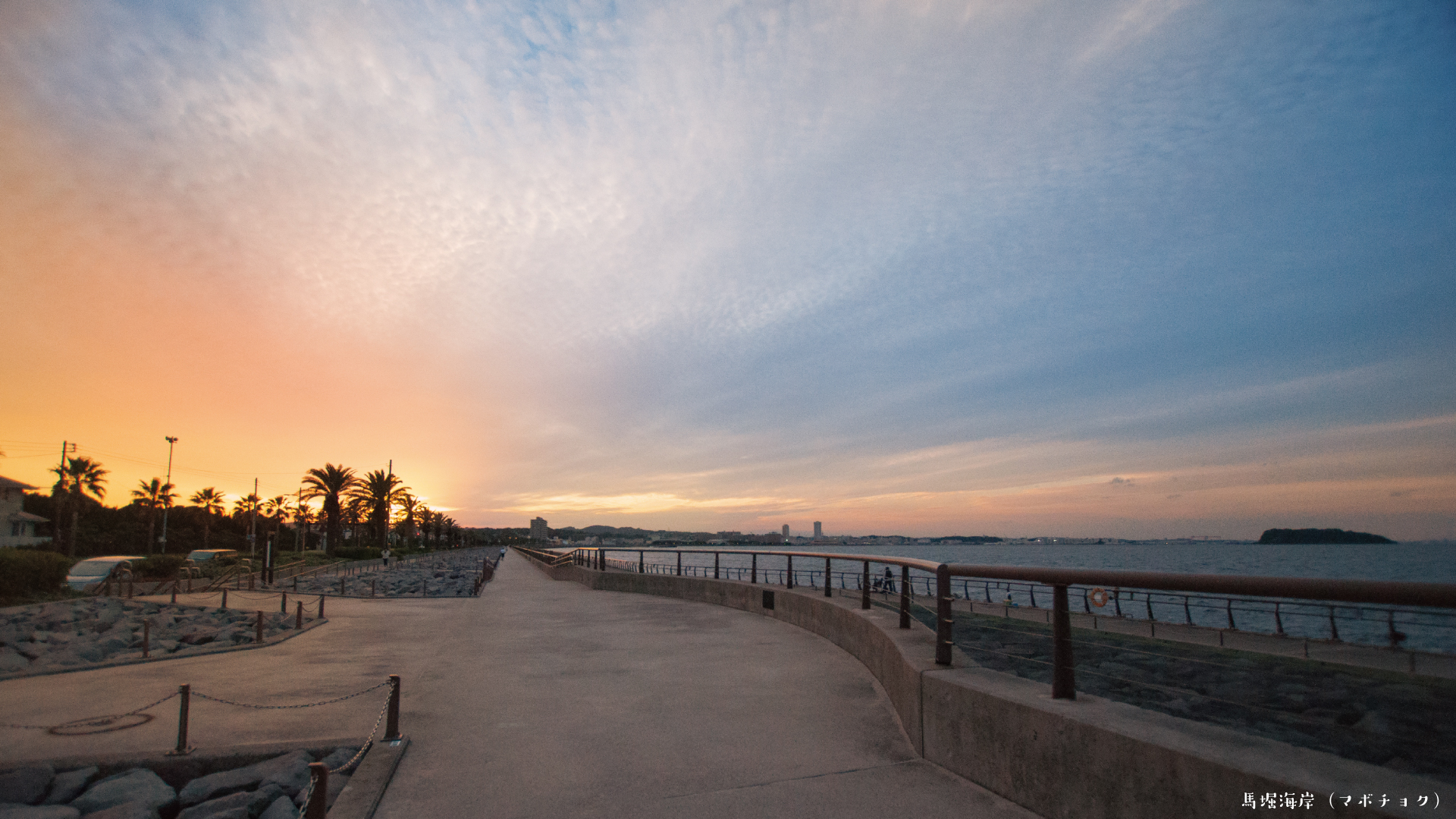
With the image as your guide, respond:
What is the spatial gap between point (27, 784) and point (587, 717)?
4.60m

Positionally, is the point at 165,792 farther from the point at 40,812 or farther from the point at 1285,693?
the point at 1285,693

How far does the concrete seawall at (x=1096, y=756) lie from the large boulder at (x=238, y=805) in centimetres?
502

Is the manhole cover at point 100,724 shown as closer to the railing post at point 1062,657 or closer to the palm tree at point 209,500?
the railing post at point 1062,657

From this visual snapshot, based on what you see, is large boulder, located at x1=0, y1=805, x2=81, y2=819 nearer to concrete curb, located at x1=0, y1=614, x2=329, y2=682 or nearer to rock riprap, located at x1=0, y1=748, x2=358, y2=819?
rock riprap, located at x1=0, y1=748, x2=358, y2=819

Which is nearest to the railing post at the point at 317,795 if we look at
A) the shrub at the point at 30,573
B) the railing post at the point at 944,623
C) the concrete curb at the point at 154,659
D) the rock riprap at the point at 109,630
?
the railing post at the point at 944,623

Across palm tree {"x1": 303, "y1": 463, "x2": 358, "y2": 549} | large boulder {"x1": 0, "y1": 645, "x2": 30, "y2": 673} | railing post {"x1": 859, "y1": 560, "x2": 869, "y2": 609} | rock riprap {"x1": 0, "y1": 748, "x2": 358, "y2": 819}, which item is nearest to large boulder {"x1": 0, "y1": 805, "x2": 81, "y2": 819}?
rock riprap {"x1": 0, "y1": 748, "x2": 358, "y2": 819}

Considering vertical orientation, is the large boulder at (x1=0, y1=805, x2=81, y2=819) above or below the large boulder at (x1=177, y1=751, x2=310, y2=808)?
below

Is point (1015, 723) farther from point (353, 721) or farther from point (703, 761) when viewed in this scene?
point (353, 721)

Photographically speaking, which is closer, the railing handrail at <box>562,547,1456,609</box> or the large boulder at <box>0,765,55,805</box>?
the railing handrail at <box>562,547,1456,609</box>

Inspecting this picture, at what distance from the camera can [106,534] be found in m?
71.4

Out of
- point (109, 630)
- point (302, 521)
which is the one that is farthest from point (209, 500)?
point (109, 630)

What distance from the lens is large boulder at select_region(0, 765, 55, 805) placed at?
5715mm

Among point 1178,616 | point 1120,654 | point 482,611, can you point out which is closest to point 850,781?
point 482,611

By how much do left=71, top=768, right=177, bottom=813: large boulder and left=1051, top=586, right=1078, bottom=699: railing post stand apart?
677cm
